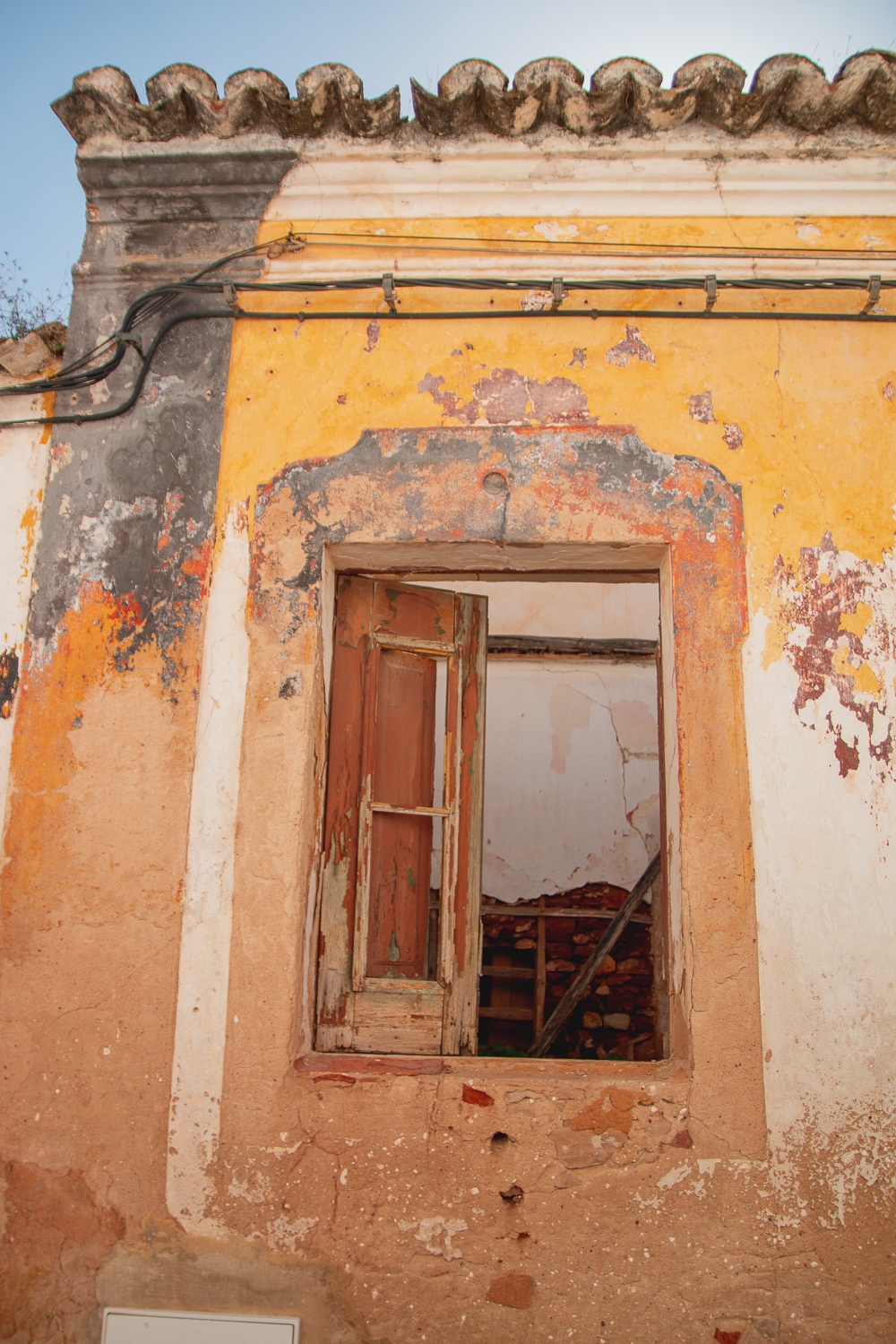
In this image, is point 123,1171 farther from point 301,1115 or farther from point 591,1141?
point 591,1141

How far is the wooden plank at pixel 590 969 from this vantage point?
593cm

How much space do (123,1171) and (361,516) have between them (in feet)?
6.64

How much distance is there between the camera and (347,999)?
303cm

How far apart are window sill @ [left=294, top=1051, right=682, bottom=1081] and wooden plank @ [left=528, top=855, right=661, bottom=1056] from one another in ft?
11.0

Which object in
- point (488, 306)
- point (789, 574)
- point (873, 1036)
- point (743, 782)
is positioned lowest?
point (873, 1036)

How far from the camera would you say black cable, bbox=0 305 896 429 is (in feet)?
10.1

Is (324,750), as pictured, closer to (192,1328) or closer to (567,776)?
(192,1328)

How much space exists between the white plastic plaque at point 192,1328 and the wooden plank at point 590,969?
11.6 ft

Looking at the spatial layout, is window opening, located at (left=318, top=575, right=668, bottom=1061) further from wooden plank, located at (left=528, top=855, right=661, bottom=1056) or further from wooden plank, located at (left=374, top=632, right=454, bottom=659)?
wooden plank, located at (left=374, top=632, right=454, bottom=659)

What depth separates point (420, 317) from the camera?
123 inches

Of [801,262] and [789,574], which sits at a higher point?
[801,262]

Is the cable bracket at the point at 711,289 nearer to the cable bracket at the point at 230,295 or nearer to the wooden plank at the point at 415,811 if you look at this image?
the cable bracket at the point at 230,295

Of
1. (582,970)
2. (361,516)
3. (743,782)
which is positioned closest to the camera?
(743,782)

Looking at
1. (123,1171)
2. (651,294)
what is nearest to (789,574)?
(651,294)
